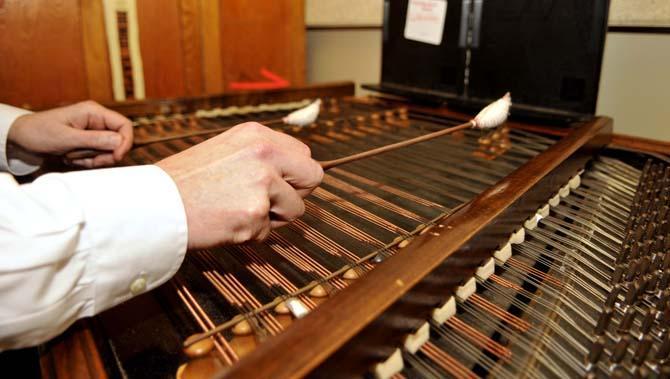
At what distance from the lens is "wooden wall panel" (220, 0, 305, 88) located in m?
2.80

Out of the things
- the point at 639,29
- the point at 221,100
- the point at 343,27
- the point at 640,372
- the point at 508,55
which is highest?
the point at 343,27

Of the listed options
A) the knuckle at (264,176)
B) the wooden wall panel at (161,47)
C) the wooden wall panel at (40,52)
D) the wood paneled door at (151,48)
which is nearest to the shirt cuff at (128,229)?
the knuckle at (264,176)

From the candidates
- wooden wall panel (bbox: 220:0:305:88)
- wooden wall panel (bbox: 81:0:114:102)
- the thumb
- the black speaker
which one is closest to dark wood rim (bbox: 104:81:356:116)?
the black speaker

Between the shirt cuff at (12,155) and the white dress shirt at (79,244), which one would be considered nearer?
the white dress shirt at (79,244)

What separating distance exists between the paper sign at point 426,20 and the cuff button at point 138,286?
1807 millimetres

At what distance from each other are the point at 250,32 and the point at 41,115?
1.86m

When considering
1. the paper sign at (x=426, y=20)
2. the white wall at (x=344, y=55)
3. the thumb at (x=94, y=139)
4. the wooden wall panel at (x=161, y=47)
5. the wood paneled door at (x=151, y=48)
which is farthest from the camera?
the white wall at (x=344, y=55)

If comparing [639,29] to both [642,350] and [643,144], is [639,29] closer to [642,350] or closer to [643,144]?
[643,144]

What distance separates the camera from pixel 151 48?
253 cm

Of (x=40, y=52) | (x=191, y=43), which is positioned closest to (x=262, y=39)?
(x=191, y=43)

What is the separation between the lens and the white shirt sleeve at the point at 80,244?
0.56 meters

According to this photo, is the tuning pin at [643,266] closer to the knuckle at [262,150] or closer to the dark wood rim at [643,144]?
the knuckle at [262,150]

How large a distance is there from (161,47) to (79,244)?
7.35ft

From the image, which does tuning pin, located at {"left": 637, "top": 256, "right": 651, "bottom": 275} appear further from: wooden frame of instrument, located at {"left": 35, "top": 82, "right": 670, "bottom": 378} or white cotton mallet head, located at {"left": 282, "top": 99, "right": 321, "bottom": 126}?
white cotton mallet head, located at {"left": 282, "top": 99, "right": 321, "bottom": 126}
